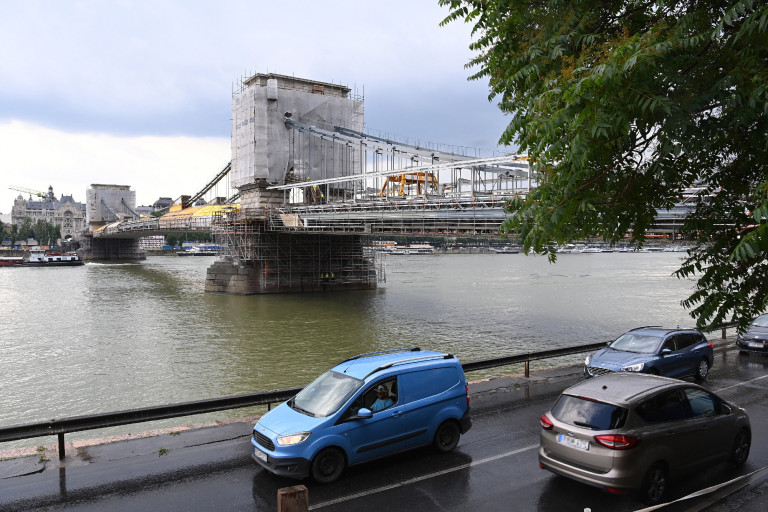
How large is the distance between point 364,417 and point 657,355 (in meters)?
8.09

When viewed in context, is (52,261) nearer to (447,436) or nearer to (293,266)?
(293,266)

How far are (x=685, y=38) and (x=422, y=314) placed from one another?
29.1 meters

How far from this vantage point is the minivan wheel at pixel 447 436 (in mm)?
8484

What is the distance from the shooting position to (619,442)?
6.55 metres

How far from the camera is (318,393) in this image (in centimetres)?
833

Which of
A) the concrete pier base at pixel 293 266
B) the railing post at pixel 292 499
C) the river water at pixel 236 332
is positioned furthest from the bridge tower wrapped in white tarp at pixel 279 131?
the railing post at pixel 292 499

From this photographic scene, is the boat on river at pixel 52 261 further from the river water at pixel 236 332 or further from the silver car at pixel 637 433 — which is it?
the silver car at pixel 637 433

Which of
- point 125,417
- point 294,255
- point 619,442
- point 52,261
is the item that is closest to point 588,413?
point 619,442

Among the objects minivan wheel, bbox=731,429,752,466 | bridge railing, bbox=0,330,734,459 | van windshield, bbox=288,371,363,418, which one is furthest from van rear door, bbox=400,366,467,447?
minivan wheel, bbox=731,429,752,466

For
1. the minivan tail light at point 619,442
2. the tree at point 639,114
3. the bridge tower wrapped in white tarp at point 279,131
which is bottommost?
the minivan tail light at point 619,442

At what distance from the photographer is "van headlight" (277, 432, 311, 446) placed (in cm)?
725

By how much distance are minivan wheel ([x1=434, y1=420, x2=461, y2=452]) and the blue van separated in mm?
15

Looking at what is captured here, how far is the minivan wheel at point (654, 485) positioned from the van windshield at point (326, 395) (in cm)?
386

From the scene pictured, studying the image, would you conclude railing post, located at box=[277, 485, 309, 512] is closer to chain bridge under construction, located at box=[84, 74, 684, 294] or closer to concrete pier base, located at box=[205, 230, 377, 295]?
chain bridge under construction, located at box=[84, 74, 684, 294]
